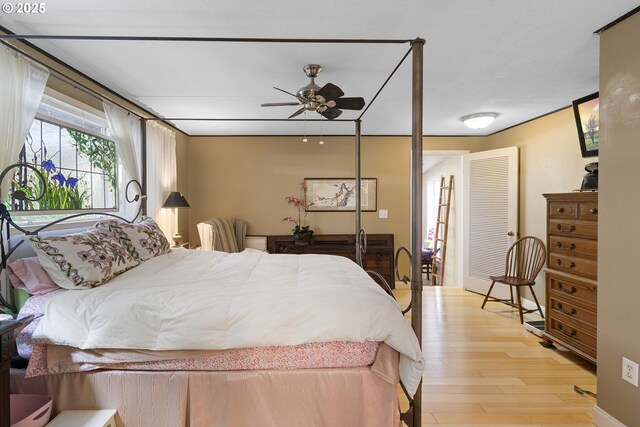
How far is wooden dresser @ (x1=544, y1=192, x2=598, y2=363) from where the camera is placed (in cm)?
267

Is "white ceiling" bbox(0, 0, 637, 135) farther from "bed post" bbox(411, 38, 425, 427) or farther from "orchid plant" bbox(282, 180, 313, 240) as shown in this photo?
"orchid plant" bbox(282, 180, 313, 240)

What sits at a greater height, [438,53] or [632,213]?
[438,53]

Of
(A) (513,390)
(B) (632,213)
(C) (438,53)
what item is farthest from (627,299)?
(C) (438,53)

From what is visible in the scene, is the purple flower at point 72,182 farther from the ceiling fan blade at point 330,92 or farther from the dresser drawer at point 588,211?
the dresser drawer at point 588,211

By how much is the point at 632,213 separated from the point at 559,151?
2321 mm

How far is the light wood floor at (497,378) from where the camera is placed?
2.13m

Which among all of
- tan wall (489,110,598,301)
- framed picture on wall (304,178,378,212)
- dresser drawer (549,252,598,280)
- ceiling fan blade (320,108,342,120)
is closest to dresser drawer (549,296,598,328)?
dresser drawer (549,252,598,280)

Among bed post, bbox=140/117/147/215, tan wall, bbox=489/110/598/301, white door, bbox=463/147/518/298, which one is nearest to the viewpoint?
bed post, bbox=140/117/147/215

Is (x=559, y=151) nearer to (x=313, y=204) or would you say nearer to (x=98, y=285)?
(x=313, y=204)

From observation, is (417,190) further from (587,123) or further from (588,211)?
(587,123)

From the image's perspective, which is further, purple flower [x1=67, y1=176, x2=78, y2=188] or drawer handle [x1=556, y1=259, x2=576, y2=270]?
drawer handle [x1=556, y1=259, x2=576, y2=270]

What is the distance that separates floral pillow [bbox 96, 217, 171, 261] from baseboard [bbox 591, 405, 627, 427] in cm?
330

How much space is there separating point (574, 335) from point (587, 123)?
6.69 feet

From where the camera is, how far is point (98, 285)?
6.24 ft
